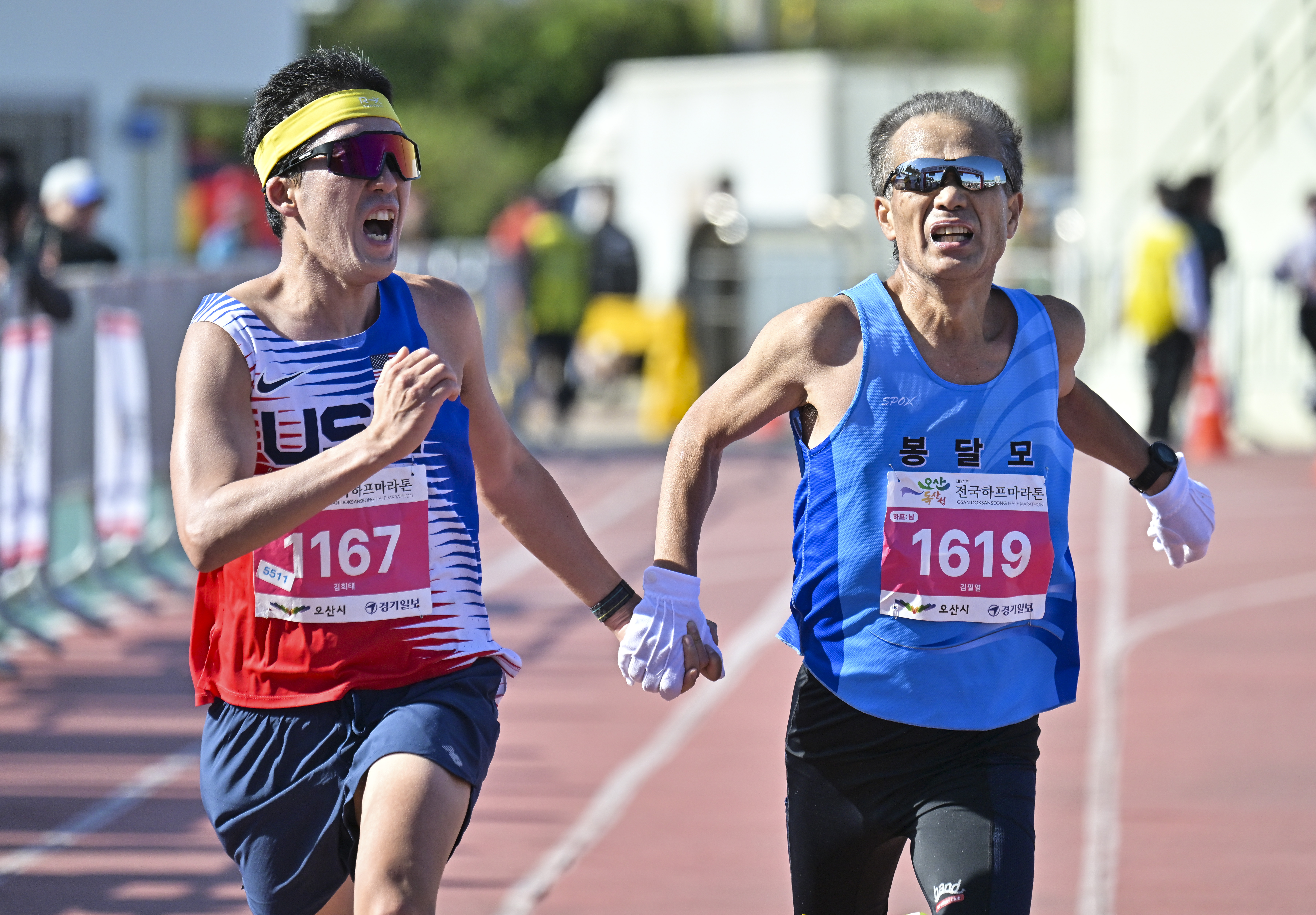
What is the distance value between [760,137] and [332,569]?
18.5m

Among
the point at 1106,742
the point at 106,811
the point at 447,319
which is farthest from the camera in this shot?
the point at 1106,742

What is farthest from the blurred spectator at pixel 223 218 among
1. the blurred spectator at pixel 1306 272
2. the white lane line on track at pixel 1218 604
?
the blurred spectator at pixel 1306 272

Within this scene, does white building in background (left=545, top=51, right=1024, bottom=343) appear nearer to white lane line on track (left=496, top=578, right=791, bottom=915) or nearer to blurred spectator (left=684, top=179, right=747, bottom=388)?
blurred spectator (left=684, top=179, right=747, bottom=388)

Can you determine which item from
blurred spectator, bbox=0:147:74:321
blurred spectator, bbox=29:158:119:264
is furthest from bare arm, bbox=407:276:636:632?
blurred spectator, bbox=29:158:119:264

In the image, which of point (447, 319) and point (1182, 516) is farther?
point (1182, 516)

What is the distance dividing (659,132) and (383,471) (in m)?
19.2

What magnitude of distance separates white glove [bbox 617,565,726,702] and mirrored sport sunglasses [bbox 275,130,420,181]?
90 cm

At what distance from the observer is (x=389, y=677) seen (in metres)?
3.22

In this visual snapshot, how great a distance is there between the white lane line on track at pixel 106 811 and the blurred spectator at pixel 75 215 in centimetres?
452

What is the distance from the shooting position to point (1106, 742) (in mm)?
6738

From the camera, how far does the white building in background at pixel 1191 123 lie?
58.2 ft

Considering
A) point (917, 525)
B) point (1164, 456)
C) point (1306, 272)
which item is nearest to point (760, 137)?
point (1306, 272)

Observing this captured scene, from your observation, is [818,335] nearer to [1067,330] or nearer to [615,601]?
[1067,330]

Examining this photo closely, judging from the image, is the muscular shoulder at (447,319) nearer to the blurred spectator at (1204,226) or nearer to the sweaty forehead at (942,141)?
the sweaty forehead at (942,141)
